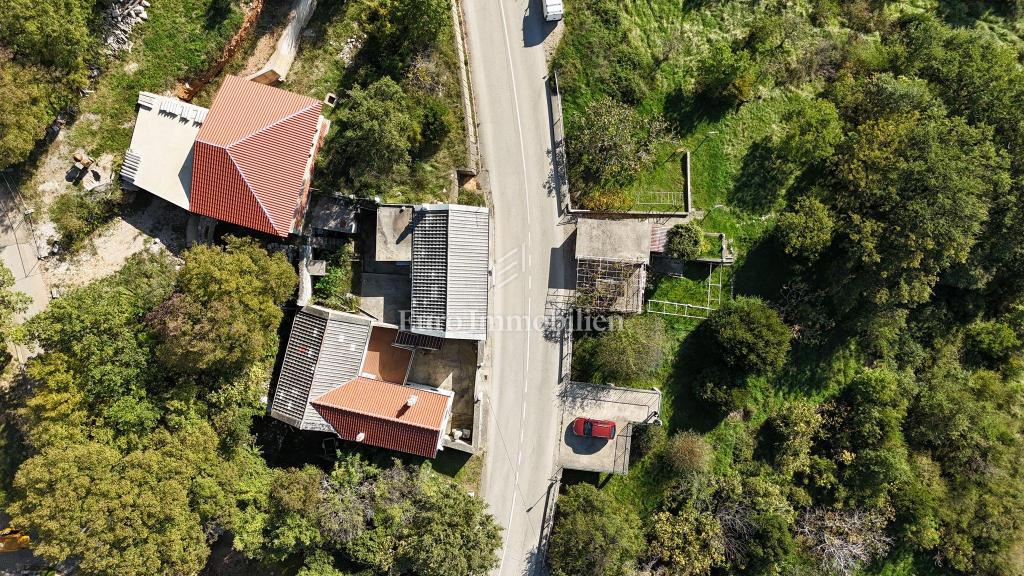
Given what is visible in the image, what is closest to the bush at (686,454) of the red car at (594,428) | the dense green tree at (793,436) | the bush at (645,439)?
the bush at (645,439)

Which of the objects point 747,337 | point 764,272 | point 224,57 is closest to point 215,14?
point 224,57

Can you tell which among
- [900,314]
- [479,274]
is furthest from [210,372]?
[900,314]

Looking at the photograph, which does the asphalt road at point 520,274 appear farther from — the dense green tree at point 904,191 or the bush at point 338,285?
the dense green tree at point 904,191

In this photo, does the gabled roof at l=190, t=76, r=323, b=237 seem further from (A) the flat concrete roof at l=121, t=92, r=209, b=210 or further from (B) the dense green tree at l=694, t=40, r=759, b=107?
(B) the dense green tree at l=694, t=40, r=759, b=107

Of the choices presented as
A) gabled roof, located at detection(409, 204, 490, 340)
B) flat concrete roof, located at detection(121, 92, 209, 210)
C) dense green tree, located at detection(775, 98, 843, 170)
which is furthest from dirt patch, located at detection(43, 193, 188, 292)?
dense green tree, located at detection(775, 98, 843, 170)

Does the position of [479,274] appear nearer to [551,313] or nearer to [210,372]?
[551,313]
